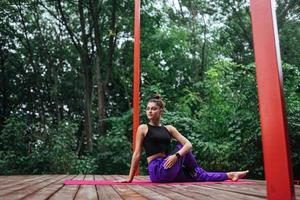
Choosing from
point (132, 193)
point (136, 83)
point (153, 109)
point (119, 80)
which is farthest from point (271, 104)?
point (119, 80)

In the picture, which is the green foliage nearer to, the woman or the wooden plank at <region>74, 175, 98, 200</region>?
the woman

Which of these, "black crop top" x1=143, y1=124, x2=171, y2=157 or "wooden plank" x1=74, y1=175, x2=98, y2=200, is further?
"black crop top" x1=143, y1=124, x2=171, y2=157

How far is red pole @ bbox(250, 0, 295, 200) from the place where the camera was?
95cm

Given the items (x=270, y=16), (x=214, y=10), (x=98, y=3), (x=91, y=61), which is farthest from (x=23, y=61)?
(x=270, y=16)

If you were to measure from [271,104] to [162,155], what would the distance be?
2.38 meters

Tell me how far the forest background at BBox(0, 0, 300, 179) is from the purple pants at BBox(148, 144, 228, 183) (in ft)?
7.95

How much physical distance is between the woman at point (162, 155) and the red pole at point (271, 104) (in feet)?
6.96

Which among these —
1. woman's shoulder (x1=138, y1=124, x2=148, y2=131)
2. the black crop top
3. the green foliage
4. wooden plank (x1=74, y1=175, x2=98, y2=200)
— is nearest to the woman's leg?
the black crop top

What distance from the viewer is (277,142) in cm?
96

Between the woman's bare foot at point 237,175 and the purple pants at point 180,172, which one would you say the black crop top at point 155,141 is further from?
the woman's bare foot at point 237,175

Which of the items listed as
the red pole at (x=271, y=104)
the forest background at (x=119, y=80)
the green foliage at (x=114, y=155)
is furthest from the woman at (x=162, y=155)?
the green foliage at (x=114, y=155)

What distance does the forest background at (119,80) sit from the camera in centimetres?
663

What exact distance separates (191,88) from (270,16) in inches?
371

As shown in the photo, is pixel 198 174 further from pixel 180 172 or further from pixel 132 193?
pixel 132 193
